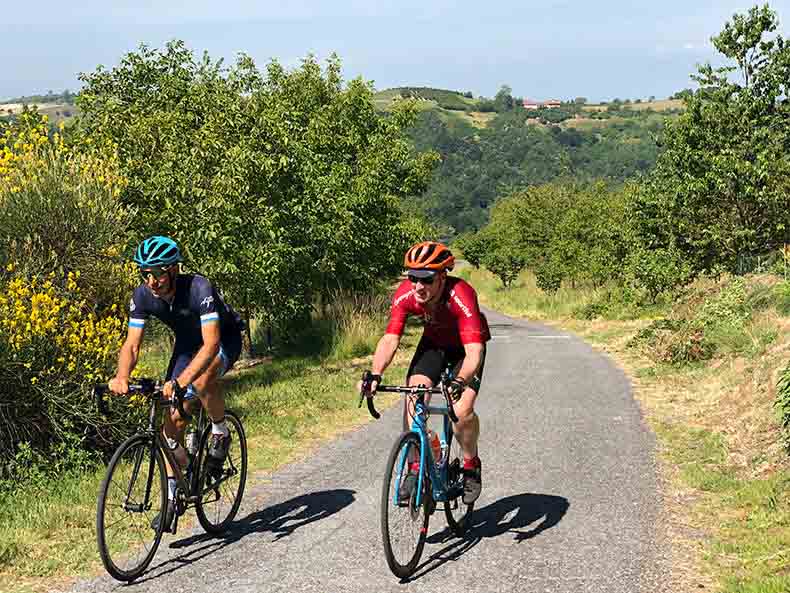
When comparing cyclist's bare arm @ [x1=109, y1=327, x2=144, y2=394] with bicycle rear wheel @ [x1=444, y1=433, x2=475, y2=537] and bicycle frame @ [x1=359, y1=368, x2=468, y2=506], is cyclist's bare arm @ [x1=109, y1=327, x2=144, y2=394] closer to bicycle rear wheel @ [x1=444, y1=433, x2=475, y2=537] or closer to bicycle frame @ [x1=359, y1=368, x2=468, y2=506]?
bicycle frame @ [x1=359, y1=368, x2=468, y2=506]

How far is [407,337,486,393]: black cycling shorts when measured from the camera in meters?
6.01

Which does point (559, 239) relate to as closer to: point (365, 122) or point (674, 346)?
point (365, 122)

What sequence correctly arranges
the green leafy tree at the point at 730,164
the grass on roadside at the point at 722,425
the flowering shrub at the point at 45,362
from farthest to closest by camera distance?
the green leafy tree at the point at 730,164 → the flowering shrub at the point at 45,362 → the grass on roadside at the point at 722,425

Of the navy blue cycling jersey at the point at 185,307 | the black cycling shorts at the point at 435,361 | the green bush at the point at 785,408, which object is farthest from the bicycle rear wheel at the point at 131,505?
the green bush at the point at 785,408

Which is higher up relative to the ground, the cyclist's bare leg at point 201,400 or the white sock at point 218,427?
the cyclist's bare leg at point 201,400

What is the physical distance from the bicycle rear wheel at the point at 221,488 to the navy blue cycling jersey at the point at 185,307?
836mm

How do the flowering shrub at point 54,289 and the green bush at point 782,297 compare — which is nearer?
the flowering shrub at point 54,289

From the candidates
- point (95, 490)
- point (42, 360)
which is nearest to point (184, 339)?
point (95, 490)

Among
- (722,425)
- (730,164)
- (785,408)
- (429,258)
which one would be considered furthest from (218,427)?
(730,164)

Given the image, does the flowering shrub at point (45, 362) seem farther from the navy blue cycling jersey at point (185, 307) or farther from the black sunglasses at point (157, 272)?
the black sunglasses at point (157, 272)

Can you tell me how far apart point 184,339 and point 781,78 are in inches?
722

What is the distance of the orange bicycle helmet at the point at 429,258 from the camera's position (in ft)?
18.5

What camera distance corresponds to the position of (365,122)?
91.0 ft

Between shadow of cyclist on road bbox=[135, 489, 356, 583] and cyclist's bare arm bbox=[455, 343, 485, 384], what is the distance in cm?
199
